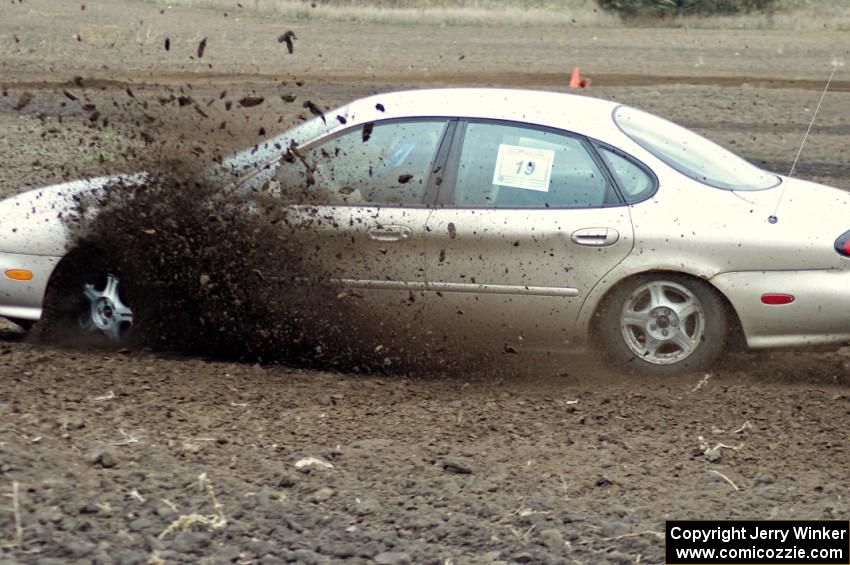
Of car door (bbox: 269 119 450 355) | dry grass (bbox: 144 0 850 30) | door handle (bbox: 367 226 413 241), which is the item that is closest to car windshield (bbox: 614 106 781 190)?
car door (bbox: 269 119 450 355)

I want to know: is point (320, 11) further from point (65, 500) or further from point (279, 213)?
point (65, 500)

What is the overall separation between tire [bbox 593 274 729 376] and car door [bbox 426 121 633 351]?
208 millimetres

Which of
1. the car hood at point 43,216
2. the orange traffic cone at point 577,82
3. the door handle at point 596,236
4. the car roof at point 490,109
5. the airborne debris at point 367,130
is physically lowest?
the door handle at point 596,236

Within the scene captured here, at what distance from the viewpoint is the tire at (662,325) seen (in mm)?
7180

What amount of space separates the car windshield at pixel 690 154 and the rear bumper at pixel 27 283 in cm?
345

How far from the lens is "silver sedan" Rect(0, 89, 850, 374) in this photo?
23.3 ft

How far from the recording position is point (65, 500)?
5008 millimetres

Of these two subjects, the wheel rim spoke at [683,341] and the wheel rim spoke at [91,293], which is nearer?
the wheel rim spoke at [683,341]

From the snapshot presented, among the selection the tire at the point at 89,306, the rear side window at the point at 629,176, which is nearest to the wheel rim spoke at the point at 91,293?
the tire at the point at 89,306

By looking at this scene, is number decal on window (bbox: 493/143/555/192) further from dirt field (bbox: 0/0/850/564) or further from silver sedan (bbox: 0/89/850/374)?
dirt field (bbox: 0/0/850/564)

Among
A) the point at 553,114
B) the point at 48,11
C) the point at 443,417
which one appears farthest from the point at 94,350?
the point at 48,11

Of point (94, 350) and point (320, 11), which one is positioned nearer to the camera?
point (94, 350)

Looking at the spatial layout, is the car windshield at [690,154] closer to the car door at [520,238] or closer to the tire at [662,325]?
the car door at [520,238]

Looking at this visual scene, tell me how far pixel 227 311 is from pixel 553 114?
2207mm
